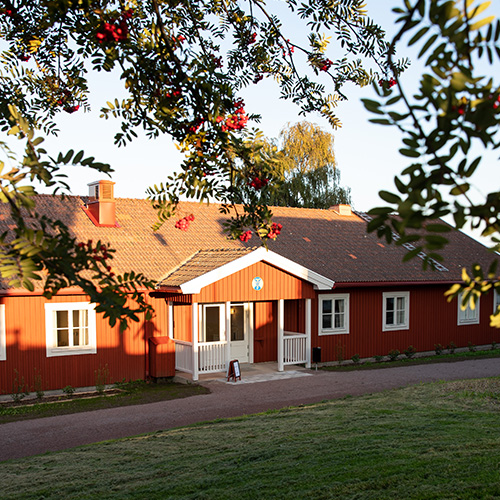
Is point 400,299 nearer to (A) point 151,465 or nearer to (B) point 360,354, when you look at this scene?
(B) point 360,354

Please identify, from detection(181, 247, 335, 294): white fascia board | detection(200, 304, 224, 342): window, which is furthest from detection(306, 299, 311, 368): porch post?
detection(200, 304, 224, 342): window

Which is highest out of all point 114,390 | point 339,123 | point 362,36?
point 362,36

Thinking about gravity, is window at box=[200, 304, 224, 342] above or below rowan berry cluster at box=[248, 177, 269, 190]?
below

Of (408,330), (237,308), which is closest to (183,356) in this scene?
(237,308)

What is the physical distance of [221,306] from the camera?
17875 mm

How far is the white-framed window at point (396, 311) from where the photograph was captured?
20562mm

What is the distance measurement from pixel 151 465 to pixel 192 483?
137 cm

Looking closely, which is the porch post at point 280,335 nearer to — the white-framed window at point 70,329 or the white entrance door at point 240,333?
the white entrance door at point 240,333

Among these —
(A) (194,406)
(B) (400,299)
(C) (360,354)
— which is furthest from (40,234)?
(B) (400,299)

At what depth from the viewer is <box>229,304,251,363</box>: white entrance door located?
1869 centimetres

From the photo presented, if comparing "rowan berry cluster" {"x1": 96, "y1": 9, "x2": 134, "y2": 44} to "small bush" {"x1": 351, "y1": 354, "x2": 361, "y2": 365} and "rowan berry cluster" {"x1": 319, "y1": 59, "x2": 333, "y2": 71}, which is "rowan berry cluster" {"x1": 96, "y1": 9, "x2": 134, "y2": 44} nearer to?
"rowan berry cluster" {"x1": 319, "y1": 59, "x2": 333, "y2": 71}

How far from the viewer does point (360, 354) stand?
784 inches

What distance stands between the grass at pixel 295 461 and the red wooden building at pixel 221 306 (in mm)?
5435

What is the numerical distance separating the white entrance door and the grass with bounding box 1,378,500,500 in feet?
24.8
